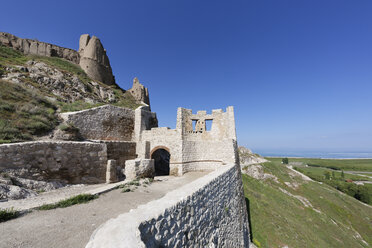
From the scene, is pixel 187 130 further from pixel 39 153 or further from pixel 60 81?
pixel 60 81

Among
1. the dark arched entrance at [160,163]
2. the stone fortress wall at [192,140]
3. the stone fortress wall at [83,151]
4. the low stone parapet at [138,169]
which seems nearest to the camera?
the stone fortress wall at [83,151]

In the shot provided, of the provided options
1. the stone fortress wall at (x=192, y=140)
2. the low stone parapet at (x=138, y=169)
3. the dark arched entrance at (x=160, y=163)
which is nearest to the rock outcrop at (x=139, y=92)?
the dark arched entrance at (x=160, y=163)

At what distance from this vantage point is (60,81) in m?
20.1

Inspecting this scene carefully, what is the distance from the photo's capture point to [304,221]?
1507 cm

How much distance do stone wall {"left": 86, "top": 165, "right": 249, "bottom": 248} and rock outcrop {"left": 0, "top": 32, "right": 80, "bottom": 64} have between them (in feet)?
136

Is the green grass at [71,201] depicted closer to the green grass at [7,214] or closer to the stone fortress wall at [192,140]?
the green grass at [7,214]

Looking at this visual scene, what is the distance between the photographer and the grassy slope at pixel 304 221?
439 inches

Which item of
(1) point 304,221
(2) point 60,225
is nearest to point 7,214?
(2) point 60,225

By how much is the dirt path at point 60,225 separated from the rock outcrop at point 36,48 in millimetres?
39214

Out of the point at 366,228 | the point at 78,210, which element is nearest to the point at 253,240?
the point at 78,210

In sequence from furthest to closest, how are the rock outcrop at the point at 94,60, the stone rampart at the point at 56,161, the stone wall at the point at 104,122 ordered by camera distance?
the rock outcrop at the point at 94,60 → the stone wall at the point at 104,122 → the stone rampart at the point at 56,161

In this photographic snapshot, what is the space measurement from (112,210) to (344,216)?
3160 centimetres

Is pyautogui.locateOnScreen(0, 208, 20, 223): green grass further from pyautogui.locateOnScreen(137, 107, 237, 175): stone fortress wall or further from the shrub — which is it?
the shrub

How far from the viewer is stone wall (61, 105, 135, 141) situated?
11.0 m
